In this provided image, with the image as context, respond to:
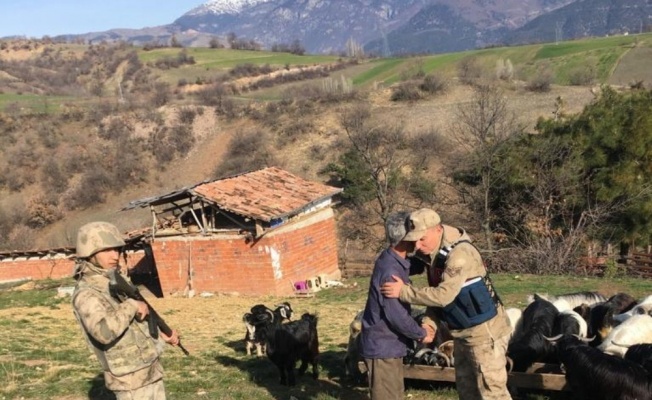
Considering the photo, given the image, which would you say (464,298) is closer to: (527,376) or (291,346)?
(527,376)

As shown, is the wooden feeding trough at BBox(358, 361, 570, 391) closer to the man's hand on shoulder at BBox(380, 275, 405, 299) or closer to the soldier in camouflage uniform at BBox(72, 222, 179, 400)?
the man's hand on shoulder at BBox(380, 275, 405, 299)

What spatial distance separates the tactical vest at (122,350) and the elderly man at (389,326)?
72.7 inches

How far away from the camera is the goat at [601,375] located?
5.33 meters

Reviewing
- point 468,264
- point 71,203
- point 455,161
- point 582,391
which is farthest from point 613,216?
point 71,203

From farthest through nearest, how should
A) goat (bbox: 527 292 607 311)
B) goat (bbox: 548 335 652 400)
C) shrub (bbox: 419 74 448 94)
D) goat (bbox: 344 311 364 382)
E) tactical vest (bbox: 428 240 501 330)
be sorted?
shrub (bbox: 419 74 448 94)
goat (bbox: 527 292 607 311)
goat (bbox: 344 311 364 382)
goat (bbox: 548 335 652 400)
tactical vest (bbox: 428 240 501 330)

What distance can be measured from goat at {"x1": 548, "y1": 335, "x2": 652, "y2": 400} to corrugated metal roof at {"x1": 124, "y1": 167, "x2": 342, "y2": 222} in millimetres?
13647

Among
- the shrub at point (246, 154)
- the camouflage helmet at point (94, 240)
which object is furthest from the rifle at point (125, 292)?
the shrub at point (246, 154)

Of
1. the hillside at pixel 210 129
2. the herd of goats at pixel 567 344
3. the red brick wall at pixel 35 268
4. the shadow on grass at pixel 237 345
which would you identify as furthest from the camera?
the hillside at pixel 210 129

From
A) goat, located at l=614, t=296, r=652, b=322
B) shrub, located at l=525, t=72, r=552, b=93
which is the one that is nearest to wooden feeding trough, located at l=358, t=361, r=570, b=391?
goat, located at l=614, t=296, r=652, b=322

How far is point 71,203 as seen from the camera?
45219 millimetres

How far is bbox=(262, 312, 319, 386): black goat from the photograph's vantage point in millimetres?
7871

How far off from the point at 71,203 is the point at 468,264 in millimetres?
45817

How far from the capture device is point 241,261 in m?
19.8

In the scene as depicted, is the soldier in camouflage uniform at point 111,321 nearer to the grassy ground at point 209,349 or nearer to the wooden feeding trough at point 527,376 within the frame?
the grassy ground at point 209,349
